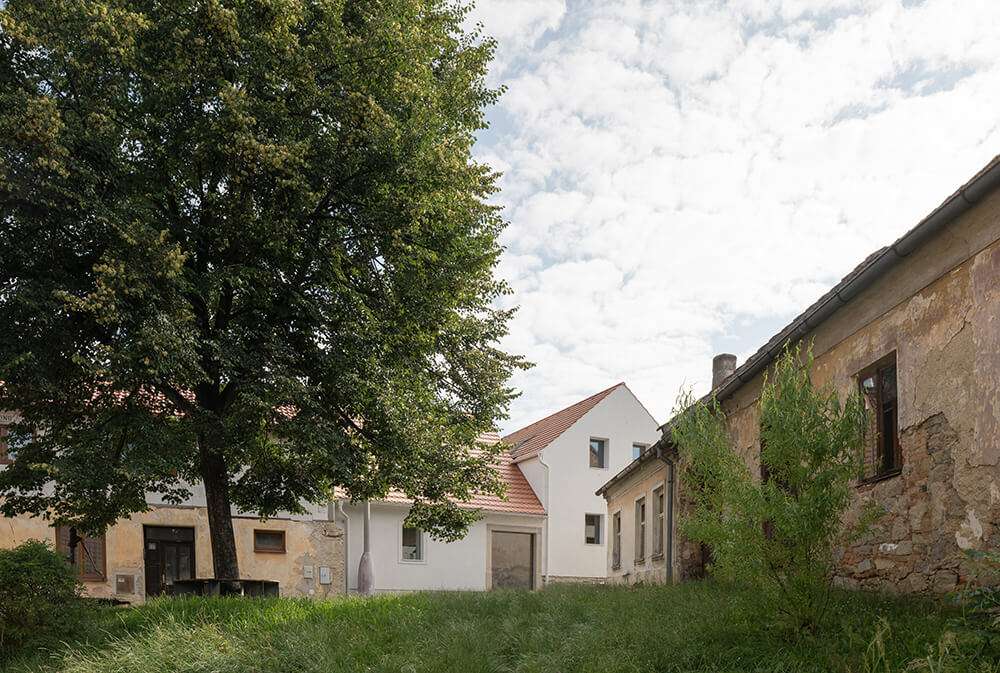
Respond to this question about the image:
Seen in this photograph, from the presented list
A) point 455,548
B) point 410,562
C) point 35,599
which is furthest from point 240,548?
point 35,599

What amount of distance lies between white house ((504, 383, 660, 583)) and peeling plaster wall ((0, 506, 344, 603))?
8249 millimetres

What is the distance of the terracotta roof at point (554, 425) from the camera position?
1243 inches

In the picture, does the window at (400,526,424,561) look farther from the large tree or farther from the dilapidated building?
the dilapidated building

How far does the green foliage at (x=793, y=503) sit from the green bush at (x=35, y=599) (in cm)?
836

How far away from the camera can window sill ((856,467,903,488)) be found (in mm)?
9455

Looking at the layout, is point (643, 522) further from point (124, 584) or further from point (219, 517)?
point (124, 584)

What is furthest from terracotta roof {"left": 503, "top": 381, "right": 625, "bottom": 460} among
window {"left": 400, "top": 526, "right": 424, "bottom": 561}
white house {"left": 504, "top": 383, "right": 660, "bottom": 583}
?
window {"left": 400, "top": 526, "right": 424, "bottom": 561}

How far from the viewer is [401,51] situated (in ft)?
43.0

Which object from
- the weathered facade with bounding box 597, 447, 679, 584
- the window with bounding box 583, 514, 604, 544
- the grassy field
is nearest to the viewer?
the grassy field

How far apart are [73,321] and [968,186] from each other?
11787 millimetres

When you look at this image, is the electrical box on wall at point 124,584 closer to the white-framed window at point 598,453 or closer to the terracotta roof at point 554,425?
the terracotta roof at point 554,425

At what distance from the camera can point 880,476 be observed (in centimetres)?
989

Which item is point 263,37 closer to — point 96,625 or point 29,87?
point 29,87

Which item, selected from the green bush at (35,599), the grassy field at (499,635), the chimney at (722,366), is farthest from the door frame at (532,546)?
the green bush at (35,599)
